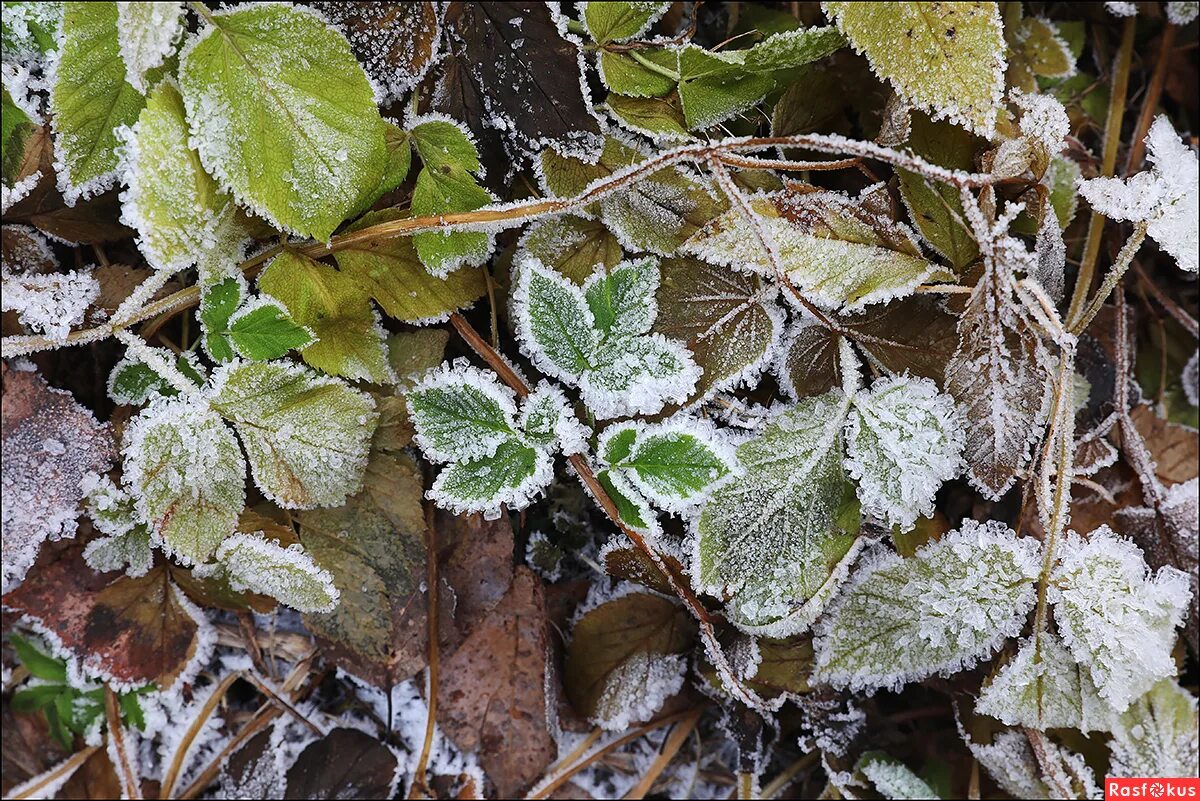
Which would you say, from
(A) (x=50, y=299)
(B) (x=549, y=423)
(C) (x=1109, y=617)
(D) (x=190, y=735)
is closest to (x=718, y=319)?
(B) (x=549, y=423)

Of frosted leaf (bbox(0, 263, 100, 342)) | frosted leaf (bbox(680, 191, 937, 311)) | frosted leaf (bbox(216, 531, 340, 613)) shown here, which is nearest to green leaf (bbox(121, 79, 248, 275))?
frosted leaf (bbox(0, 263, 100, 342))

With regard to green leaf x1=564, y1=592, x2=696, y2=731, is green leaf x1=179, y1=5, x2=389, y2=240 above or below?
above

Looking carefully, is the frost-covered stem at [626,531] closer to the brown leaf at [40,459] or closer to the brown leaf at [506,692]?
the brown leaf at [506,692]

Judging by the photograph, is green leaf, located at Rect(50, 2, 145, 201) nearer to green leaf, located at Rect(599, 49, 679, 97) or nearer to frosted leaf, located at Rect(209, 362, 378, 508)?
frosted leaf, located at Rect(209, 362, 378, 508)

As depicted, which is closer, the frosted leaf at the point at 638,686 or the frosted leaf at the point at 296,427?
the frosted leaf at the point at 296,427

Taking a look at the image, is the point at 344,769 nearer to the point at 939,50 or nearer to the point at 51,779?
the point at 51,779

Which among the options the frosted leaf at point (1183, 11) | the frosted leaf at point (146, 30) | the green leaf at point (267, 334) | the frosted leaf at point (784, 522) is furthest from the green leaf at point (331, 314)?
the frosted leaf at point (1183, 11)
